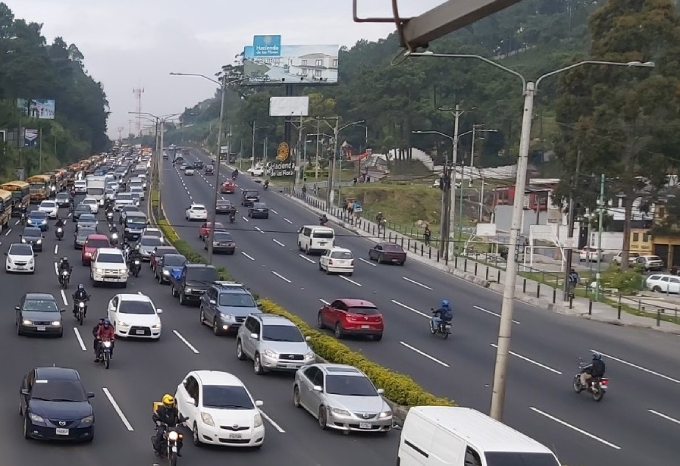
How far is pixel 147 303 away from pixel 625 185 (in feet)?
118

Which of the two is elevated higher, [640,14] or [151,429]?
[640,14]

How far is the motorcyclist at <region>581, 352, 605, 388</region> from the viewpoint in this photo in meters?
27.8

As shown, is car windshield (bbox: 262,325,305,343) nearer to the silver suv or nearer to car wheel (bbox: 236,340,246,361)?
the silver suv

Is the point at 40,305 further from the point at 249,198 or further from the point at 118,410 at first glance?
the point at 249,198

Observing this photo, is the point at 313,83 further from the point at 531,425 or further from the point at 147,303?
the point at 531,425

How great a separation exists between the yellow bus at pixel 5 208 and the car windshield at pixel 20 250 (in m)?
17.6

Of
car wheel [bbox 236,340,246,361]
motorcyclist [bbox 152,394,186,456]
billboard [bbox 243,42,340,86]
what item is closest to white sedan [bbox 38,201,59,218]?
car wheel [bbox 236,340,246,361]

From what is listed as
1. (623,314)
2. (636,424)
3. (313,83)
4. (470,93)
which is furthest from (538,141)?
(636,424)

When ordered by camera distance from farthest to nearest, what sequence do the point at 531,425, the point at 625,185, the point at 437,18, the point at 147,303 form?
the point at 625,185 → the point at 147,303 → the point at 531,425 → the point at 437,18

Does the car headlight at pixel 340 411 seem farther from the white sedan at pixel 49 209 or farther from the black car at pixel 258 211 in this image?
the black car at pixel 258 211

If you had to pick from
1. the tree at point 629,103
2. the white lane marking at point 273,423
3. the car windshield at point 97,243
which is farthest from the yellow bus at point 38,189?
the white lane marking at point 273,423

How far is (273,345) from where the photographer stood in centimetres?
2844

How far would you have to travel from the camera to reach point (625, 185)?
6116cm

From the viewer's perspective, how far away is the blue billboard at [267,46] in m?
134
